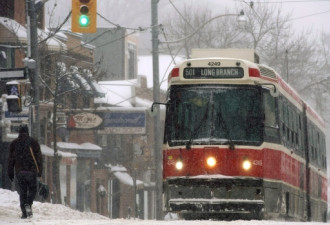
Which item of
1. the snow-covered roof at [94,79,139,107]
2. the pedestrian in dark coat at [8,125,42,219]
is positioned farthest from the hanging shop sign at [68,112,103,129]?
the pedestrian in dark coat at [8,125,42,219]

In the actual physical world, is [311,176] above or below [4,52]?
below

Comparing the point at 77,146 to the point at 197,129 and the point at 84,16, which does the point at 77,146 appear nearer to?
the point at 84,16

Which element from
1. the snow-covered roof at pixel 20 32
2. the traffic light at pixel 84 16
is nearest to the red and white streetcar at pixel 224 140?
the traffic light at pixel 84 16

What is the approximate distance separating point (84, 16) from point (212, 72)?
309 centimetres

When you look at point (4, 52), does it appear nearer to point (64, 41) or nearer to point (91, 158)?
point (64, 41)

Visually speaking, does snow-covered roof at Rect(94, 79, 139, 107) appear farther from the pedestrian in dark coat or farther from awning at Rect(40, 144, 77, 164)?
the pedestrian in dark coat

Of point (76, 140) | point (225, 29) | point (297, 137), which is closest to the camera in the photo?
point (297, 137)

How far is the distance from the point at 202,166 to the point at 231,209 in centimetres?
112

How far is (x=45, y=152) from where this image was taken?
142 ft

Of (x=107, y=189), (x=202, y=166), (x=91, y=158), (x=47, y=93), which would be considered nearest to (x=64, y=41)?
(x=47, y=93)

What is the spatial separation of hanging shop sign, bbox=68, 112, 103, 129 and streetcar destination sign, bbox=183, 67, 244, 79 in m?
20.9

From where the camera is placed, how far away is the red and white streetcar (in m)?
20.1

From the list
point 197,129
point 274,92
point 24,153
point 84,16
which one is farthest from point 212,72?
point 24,153

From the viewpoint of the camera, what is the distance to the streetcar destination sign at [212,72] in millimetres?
20688
